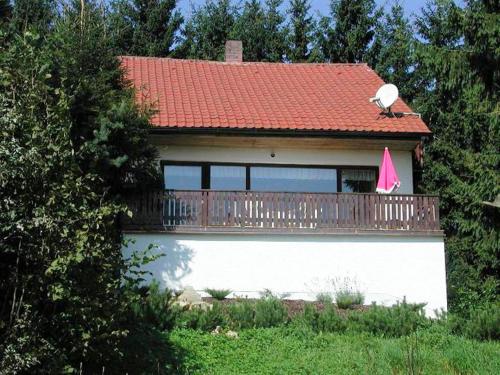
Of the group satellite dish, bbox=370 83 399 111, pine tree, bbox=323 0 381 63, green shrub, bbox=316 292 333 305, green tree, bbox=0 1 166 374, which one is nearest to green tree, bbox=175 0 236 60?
pine tree, bbox=323 0 381 63

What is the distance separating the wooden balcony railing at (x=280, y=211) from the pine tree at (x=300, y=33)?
582 inches

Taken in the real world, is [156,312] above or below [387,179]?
below

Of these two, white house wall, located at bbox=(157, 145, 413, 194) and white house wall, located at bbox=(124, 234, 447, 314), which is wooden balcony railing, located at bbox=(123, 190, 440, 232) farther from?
white house wall, located at bbox=(157, 145, 413, 194)

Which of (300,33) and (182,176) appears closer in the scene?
(182,176)

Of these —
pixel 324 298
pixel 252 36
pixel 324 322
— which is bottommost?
pixel 324 322

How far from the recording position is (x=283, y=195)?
47.0 feet

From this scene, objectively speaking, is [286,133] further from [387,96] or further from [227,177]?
[387,96]

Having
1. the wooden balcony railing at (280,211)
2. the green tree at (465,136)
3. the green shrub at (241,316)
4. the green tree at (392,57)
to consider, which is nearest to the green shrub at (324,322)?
the green shrub at (241,316)

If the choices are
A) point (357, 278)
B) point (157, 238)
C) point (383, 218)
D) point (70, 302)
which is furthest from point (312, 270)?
point (70, 302)

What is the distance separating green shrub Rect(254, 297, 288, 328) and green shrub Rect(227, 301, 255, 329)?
8 centimetres

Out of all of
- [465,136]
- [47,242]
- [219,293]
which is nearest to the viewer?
[47,242]

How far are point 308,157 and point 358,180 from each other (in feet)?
4.39

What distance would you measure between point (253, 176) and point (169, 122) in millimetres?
2336

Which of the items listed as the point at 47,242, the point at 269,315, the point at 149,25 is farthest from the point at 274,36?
the point at 47,242
